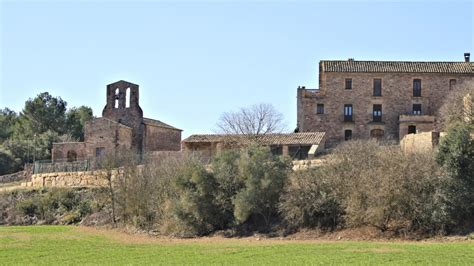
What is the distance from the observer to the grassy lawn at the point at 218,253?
23125 mm

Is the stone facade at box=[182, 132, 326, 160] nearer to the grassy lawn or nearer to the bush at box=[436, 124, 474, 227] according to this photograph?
the bush at box=[436, 124, 474, 227]

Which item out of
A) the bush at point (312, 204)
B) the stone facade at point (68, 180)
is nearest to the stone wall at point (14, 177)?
the stone facade at point (68, 180)

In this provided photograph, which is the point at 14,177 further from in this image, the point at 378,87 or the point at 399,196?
the point at 399,196

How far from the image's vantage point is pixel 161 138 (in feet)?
225

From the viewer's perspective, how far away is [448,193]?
32.9 meters

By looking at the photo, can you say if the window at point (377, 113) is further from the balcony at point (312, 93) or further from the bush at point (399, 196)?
the bush at point (399, 196)

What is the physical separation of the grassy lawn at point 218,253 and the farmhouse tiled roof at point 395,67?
32.0 meters

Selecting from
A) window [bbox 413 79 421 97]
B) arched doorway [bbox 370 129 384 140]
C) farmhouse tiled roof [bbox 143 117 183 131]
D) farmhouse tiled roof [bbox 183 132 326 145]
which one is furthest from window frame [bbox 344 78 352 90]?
farmhouse tiled roof [bbox 143 117 183 131]

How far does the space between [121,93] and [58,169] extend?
12.9 meters

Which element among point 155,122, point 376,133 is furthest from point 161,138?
point 376,133

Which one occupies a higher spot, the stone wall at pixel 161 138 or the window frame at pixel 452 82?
the window frame at pixel 452 82

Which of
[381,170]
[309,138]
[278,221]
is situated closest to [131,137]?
[309,138]

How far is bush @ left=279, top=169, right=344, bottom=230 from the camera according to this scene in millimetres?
35875

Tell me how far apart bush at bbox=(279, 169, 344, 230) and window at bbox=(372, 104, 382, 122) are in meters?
26.4
